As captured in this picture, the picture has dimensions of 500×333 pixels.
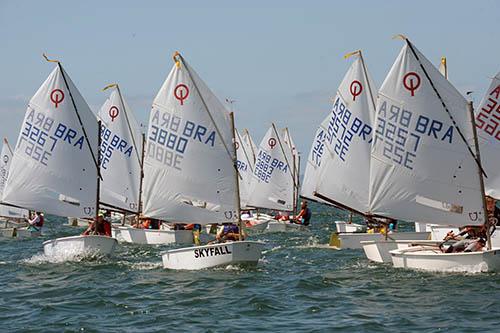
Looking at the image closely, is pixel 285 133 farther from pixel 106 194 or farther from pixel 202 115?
pixel 202 115

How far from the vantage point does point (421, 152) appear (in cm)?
2912

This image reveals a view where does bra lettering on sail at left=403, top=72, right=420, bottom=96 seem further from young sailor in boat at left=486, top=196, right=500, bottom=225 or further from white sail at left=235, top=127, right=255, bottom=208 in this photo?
white sail at left=235, top=127, right=255, bottom=208

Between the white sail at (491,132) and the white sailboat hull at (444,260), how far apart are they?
5.26 meters

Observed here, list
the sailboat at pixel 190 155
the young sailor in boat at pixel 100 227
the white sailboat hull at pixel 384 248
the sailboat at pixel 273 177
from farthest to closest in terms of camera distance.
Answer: the sailboat at pixel 273 177
the young sailor in boat at pixel 100 227
the sailboat at pixel 190 155
the white sailboat hull at pixel 384 248

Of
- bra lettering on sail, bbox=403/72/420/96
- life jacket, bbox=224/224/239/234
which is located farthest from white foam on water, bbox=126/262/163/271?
bra lettering on sail, bbox=403/72/420/96

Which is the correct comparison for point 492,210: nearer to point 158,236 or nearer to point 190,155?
point 190,155

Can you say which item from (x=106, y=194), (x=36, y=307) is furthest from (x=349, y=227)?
(x=36, y=307)

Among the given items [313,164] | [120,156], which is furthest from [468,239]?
[313,164]

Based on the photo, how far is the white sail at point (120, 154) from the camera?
47.1 metres

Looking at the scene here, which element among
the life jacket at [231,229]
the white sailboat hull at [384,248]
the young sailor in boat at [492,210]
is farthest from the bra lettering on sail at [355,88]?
the life jacket at [231,229]

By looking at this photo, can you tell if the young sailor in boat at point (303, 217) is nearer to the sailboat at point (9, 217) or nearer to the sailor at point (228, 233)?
the sailboat at point (9, 217)

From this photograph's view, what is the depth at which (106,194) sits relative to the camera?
47.2 m

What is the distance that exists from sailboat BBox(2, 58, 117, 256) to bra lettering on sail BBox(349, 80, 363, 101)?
11.2 m

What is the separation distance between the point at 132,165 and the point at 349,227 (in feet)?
40.9
